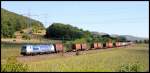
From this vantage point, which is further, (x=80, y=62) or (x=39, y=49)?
(x=39, y=49)

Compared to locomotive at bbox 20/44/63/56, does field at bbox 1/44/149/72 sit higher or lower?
higher

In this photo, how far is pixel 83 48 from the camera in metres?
109

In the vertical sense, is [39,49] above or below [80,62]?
below

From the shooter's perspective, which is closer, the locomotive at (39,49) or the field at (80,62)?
the field at (80,62)

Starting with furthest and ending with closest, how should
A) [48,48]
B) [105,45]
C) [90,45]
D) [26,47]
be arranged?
1. [105,45]
2. [90,45]
3. [48,48]
4. [26,47]

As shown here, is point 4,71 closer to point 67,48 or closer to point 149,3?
point 149,3

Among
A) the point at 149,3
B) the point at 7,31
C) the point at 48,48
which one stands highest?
the point at 149,3

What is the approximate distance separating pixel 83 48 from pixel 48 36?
3554 inches

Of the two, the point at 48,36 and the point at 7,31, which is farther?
the point at 48,36

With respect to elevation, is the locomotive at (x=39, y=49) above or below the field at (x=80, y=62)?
below

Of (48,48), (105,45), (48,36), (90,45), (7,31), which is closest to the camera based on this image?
(48,48)

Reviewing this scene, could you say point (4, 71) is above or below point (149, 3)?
below

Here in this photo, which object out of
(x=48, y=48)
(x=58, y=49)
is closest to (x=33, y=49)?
(x=48, y=48)

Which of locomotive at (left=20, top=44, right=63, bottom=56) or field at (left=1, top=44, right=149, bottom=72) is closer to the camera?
field at (left=1, top=44, right=149, bottom=72)
